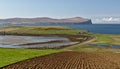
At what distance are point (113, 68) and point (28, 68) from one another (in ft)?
29.0

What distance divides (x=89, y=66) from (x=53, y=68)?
4265mm

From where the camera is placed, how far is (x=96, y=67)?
25391 millimetres

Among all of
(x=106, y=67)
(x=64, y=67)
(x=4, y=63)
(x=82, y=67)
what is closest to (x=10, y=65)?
(x=4, y=63)

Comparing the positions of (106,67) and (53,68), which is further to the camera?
(106,67)

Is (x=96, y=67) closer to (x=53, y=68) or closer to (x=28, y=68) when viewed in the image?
(x=53, y=68)

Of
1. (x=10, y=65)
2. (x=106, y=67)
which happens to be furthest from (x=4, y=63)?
(x=106, y=67)

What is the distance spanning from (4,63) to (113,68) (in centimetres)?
1146

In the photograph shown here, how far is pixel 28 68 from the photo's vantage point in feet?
76.7

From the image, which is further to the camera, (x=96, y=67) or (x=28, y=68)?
(x=96, y=67)

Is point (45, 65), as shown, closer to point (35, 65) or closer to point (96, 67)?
point (35, 65)

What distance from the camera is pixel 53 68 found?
24016 mm

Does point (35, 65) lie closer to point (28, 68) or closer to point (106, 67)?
point (28, 68)

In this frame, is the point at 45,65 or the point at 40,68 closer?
the point at 40,68

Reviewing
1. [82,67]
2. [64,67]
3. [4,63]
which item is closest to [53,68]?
[64,67]
